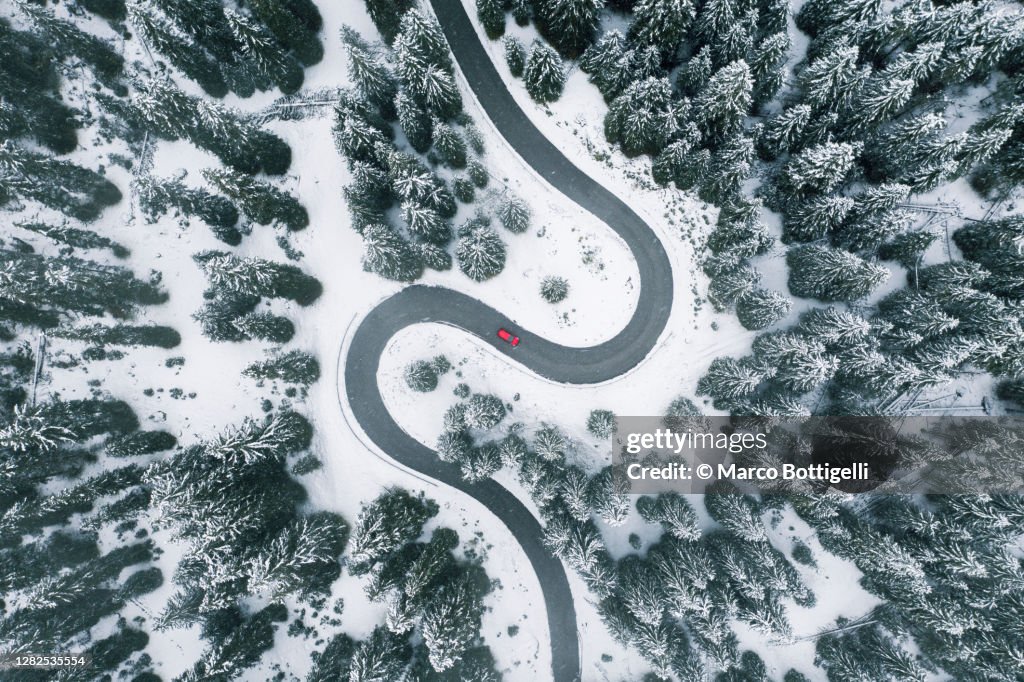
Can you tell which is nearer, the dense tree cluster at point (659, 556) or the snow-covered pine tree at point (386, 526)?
the snow-covered pine tree at point (386, 526)

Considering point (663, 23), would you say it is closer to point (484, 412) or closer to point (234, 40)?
point (484, 412)

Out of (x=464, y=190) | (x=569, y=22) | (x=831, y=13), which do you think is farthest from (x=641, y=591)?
(x=831, y=13)

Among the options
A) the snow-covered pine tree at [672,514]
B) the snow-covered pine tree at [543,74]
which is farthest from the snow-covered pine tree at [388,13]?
the snow-covered pine tree at [672,514]

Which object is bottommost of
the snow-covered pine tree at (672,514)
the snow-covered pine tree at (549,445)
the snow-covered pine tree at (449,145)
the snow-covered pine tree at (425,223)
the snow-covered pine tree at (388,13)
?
the snow-covered pine tree at (672,514)

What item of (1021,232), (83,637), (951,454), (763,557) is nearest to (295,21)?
(83,637)

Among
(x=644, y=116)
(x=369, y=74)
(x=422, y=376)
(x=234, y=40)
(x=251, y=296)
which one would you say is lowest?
(x=422, y=376)

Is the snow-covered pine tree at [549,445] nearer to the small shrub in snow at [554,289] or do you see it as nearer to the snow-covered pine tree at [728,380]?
the small shrub in snow at [554,289]
